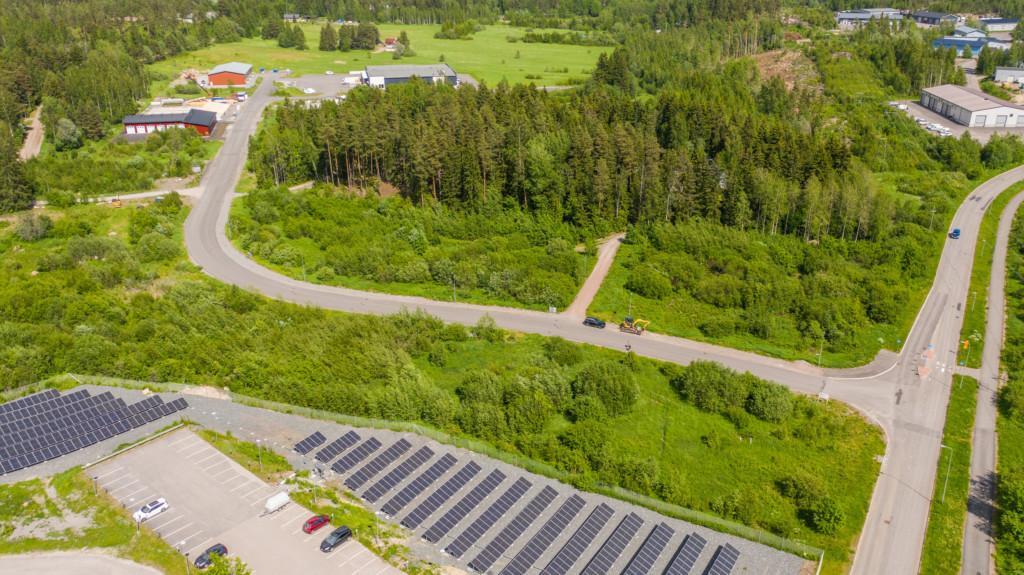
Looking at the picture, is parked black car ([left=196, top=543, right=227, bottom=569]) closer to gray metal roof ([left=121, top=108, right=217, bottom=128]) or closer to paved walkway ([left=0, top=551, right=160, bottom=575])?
paved walkway ([left=0, top=551, right=160, bottom=575])

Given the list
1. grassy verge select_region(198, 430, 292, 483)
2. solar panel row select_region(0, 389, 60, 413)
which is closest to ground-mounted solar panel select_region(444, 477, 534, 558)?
grassy verge select_region(198, 430, 292, 483)

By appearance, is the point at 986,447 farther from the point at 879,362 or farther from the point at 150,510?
the point at 150,510

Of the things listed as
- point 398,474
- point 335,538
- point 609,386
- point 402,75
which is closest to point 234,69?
point 402,75

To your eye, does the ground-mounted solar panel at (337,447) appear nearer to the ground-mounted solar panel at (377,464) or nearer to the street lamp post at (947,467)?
the ground-mounted solar panel at (377,464)

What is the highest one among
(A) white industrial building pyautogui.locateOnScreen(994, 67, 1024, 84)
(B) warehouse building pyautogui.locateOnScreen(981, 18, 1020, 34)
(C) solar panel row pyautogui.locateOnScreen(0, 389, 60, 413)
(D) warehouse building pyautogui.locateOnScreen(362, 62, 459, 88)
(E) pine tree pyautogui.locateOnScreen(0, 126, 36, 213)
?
(B) warehouse building pyautogui.locateOnScreen(981, 18, 1020, 34)

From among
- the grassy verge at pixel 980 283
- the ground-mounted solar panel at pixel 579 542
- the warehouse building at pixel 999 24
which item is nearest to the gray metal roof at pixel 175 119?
the ground-mounted solar panel at pixel 579 542

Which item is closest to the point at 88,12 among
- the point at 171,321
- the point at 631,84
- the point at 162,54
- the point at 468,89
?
the point at 162,54
